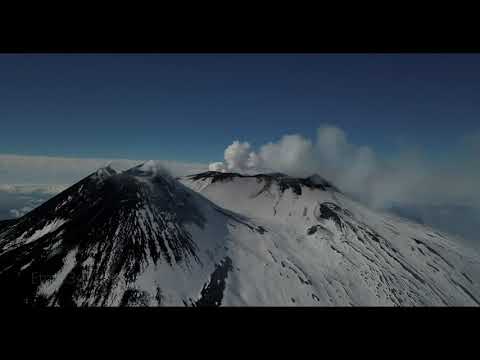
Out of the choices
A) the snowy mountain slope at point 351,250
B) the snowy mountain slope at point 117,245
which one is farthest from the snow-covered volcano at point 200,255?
the snowy mountain slope at point 351,250

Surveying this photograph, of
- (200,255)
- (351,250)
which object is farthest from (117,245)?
(351,250)

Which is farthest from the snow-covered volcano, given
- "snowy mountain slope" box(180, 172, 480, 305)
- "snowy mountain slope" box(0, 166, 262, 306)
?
"snowy mountain slope" box(180, 172, 480, 305)

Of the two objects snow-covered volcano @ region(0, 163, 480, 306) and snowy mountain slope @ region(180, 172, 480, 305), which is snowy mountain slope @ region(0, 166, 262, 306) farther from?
snowy mountain slope @ region(180, 172, 480, 305)
